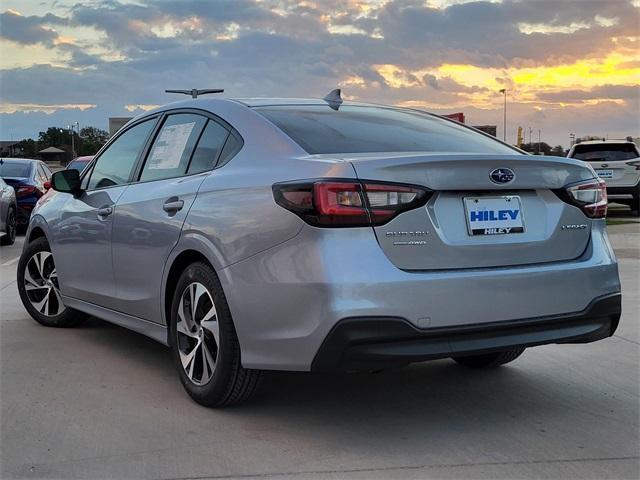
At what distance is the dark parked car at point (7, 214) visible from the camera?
11.8 meters

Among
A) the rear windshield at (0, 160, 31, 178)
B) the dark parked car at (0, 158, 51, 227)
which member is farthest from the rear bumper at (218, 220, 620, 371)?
the rear windshield at (0, 160, 31, 178)

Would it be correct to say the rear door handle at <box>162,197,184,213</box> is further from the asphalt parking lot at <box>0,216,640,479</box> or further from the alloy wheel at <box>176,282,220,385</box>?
the asphalt parking lot at <box>0,216,640,479</box>

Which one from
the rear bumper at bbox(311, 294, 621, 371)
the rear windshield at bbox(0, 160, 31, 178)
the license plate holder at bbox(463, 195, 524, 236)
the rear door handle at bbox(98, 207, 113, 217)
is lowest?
the rear bumper at bbox(311, 294, 621, 371)

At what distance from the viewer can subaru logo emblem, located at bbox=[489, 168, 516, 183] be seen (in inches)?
136

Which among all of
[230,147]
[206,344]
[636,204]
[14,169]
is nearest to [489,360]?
[206,344]

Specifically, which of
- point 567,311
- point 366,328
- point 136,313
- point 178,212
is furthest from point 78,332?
point 567,311

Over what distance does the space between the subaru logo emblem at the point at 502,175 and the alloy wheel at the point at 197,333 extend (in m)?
1.50

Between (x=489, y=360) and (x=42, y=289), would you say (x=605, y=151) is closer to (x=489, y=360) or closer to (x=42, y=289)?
(x=489, y=360)

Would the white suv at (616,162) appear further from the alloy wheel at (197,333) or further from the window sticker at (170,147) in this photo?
the alloy wheel at (197,333)

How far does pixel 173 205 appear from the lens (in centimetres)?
413

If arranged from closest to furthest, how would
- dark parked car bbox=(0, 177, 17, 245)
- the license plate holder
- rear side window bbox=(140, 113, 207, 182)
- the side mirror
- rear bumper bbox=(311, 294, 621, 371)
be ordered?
1. rear bumper bbox=(311, 294, 621, 371)
2. the license plate holder
3. rear side window bbox=(140, 113, 207, 182)
4. the side mirror
5. dark parked car bbox=(0, 177, 17, 245)

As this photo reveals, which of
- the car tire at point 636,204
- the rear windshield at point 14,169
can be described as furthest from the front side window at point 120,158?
the car tire at point 636,204

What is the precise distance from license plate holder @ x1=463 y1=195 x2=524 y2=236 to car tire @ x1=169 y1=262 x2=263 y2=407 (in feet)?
4.08

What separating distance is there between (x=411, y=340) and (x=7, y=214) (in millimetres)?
10517
